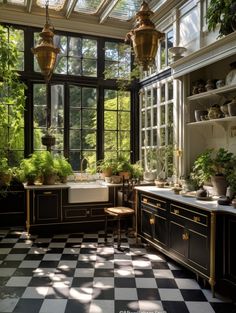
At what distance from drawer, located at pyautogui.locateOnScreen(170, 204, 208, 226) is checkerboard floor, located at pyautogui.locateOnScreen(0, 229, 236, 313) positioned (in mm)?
679

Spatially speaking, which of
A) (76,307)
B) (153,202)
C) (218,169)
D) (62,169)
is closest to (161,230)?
(153,202)

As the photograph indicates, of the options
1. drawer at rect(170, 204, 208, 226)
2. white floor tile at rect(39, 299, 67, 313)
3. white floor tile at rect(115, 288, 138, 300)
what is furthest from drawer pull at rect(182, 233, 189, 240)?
white floor tile at rect(39, 299, 67, 313)

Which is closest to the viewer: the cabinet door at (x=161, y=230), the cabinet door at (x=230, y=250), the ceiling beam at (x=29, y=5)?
the cabinet door at (x=230, y=250)

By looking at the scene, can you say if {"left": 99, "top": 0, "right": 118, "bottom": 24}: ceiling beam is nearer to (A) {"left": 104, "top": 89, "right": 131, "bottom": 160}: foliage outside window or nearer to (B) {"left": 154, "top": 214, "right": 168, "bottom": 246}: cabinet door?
(A) {"left": 104, "top": 89, "right": 131, "bottom": 160}: foliage outside window

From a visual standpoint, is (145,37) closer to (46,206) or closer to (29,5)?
(46,206)

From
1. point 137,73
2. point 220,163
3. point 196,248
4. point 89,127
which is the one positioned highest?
point 137,73

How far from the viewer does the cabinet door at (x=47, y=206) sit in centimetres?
531

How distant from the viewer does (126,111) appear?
6.61 metres

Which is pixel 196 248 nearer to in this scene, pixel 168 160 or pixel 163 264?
pixel 163 264

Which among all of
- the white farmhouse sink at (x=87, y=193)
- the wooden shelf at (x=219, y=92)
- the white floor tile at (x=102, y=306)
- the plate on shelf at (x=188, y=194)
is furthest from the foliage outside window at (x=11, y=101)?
the white floor tile at (x=102, y=306)

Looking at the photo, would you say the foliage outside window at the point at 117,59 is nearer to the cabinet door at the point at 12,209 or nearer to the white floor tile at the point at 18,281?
the cabinet door at the point at 12,209

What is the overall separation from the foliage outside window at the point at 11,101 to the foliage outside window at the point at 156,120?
2.30 m

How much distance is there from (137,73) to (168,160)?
6.66 feet

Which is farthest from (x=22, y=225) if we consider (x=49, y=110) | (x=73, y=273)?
(x=73, y=273)
